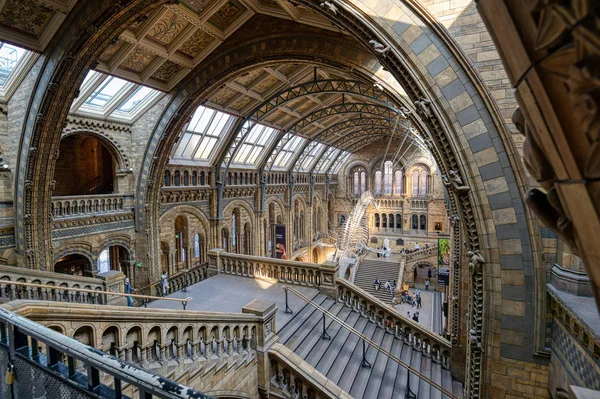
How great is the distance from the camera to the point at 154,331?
15.3 feet

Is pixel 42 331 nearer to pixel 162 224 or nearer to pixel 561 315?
pixel 561 315

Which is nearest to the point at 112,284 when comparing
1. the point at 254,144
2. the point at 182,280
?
the point at 182,280

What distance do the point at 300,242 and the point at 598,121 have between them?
30024 millimetres

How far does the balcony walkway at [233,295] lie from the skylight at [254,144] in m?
11.1

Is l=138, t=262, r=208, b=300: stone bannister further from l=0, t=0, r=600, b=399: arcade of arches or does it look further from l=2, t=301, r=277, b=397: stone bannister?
l=2, t=301, r=277, b=397: stone bannister

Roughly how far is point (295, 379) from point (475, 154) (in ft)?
16.6

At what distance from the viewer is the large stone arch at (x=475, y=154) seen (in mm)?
4422

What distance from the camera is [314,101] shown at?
61.9ft

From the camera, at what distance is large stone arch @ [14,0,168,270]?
8727mm

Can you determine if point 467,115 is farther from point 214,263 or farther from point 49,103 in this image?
point 49,103

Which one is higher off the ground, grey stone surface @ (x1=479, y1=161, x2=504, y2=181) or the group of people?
grey stone surface @ (x1=479, y1=161, x2=504, y2=181)

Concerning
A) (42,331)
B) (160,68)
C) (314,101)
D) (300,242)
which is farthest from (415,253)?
(42,331)

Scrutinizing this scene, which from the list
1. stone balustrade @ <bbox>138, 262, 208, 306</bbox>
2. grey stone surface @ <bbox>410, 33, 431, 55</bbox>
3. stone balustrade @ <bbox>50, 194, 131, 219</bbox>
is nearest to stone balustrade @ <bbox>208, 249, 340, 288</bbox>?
stone balustrade @ <bbox>138, 262, 208, 306</bbox>

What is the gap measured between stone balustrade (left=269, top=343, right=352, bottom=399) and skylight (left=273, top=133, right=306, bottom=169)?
20019 mm
